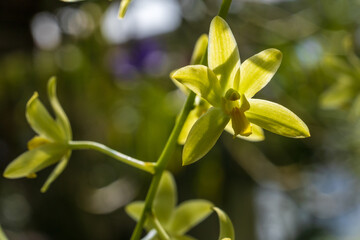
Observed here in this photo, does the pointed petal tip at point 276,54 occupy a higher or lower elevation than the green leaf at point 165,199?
higher

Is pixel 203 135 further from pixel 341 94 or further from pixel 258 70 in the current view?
pixel 341 94

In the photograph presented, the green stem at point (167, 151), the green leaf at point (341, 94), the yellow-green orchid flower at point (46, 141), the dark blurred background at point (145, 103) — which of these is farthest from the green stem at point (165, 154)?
the dark blurred background at point (145, 103)

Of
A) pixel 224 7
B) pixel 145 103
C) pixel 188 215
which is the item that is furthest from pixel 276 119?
pixel 145 103

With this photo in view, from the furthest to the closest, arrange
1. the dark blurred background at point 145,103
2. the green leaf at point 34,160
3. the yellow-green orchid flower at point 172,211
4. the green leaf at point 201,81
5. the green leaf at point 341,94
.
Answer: the dark blurred background at point 145,103, the green leaf at point 341,94, the yellow-green orchid flower at point 172,211, the green leaf at point 34,160, the green leaf at point 201,81

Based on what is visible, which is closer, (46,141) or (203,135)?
(203,135)

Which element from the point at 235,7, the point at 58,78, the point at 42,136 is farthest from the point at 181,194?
the point at 42,136

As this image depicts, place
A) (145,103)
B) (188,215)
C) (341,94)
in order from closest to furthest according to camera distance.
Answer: (188,215)
(341,94)
(145,103)

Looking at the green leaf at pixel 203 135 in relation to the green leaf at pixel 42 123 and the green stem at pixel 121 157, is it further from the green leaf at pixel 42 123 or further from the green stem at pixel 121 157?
the green leaf at pixel 42 123
